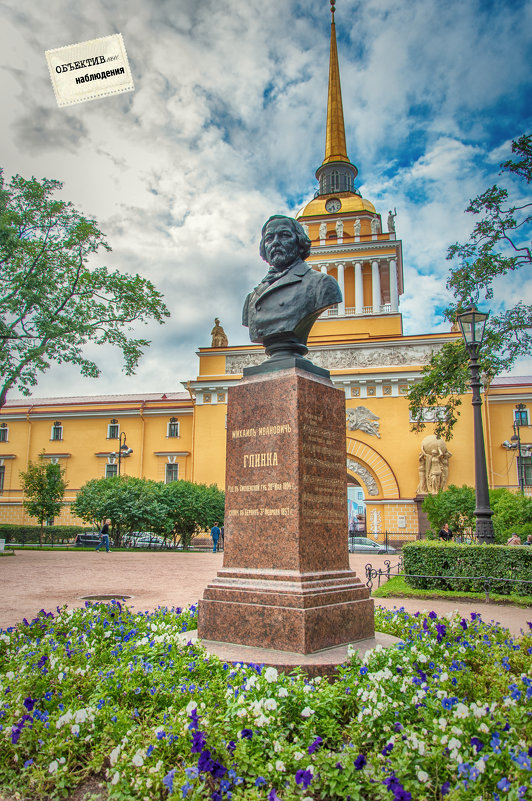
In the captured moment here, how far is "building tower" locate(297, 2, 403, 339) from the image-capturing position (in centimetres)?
3469

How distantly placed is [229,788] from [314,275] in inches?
177

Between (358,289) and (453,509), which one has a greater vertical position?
(358,289)

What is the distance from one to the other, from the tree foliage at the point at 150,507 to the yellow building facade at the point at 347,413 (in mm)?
4899

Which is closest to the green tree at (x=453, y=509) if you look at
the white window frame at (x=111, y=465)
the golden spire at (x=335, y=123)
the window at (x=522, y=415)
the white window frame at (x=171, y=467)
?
the window at (x=522, y=415)

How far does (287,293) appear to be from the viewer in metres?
6.01

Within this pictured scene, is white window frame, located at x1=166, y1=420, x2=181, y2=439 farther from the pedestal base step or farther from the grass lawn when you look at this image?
the pedestal base step

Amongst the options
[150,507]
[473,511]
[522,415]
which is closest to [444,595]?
[473,511]

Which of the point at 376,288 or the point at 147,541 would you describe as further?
the point at 376,288

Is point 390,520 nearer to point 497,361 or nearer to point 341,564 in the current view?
point 497,361

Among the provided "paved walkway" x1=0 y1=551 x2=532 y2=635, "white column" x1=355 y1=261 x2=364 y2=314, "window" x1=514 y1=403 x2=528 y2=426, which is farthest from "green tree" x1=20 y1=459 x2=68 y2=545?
"window" x1=514 y1=403 x2=528 y2=426

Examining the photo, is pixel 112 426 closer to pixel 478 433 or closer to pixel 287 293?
pixel 478 433

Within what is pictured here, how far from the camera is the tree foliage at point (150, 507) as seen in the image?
24.8 m

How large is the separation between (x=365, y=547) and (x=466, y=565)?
1414 centimetres

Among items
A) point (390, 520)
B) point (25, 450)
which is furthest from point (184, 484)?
point (25, 450)
